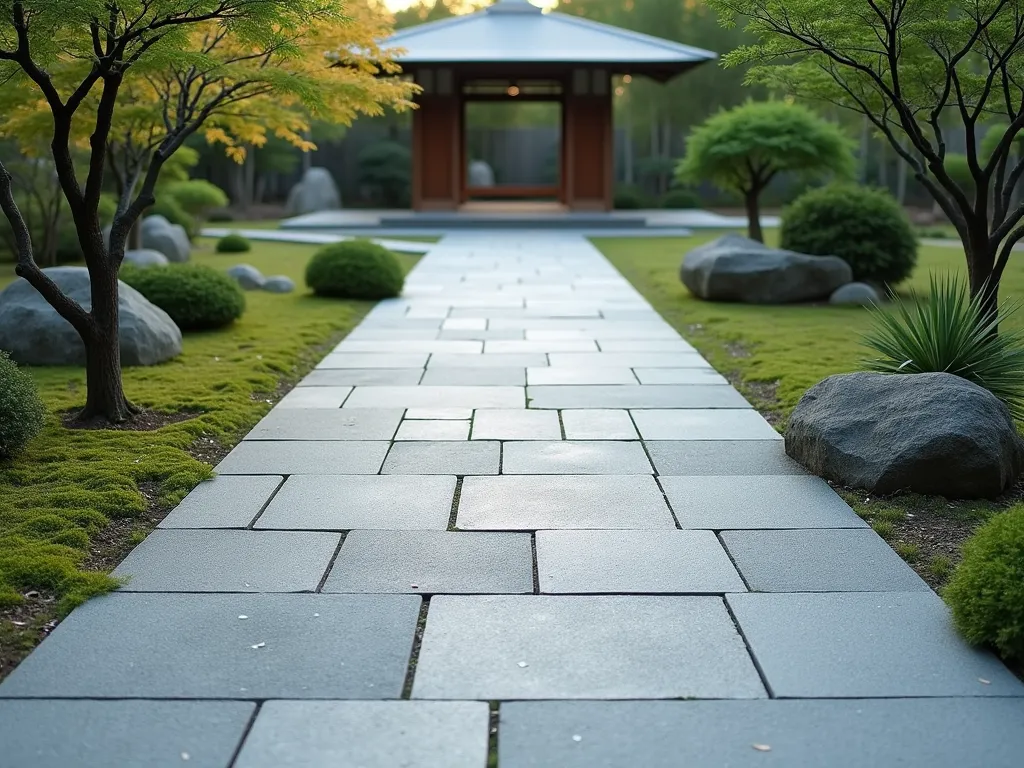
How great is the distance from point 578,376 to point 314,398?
67.2 inches

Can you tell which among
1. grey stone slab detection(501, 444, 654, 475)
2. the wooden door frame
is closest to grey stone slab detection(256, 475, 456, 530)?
grey stone slab detection(501, 444, 654, 475)

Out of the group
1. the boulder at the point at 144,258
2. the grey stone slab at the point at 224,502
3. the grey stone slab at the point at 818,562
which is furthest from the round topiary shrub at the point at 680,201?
the grey stone slab at the point at 818,562

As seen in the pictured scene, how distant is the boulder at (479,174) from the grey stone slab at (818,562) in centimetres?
2834

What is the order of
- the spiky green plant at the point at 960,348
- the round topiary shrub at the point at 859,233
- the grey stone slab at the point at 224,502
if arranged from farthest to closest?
the round topiary shrub at the point at 859,233, the spiky green plant at the point at 960,348, the grey stone slab at the point at 224,502

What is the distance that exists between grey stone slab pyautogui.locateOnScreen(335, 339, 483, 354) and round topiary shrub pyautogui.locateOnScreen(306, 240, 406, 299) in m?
2.61

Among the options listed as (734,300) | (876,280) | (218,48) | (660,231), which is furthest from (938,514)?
(660,231)

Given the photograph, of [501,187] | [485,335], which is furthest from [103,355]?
[501,187]

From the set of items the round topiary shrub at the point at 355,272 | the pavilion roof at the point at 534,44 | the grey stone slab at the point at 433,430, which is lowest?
the grey stone slab at the point at 433,430

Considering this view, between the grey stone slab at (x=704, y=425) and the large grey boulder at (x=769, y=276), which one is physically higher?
the large grey boulder at (x=769, y=276)

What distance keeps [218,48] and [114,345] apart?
2667mm

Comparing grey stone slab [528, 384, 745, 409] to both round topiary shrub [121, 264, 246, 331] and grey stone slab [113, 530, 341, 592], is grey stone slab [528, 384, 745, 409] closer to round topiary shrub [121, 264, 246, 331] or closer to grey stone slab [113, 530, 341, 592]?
grey stone slab [113, 530, 341, 592]

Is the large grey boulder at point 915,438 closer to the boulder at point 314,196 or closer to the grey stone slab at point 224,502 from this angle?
the grey stone slab at point 224,502

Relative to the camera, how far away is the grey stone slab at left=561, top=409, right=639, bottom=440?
526 cm

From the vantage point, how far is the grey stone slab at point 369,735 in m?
2.28
